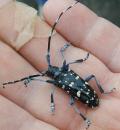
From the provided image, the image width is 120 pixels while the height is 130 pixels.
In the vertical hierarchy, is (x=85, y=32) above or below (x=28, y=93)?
above

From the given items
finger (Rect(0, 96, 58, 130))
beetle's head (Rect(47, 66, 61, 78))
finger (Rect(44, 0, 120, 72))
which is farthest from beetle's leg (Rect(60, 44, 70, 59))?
finger (Rect(0, 96, 58, 130))

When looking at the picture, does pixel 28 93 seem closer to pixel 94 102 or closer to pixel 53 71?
pixel 53 71

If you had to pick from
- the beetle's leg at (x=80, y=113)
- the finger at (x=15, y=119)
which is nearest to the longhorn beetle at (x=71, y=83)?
the beetle's leg at (x=80, y=113)

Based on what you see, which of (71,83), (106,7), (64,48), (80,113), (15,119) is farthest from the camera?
(106,7)

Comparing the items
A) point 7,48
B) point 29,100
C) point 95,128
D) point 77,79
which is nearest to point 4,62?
point 7,48

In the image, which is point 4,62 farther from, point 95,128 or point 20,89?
point 95,128

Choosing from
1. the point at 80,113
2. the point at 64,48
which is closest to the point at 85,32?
the point at 64,48

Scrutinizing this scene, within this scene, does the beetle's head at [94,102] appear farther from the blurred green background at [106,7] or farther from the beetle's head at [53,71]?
the blurred green background at [106,7]
